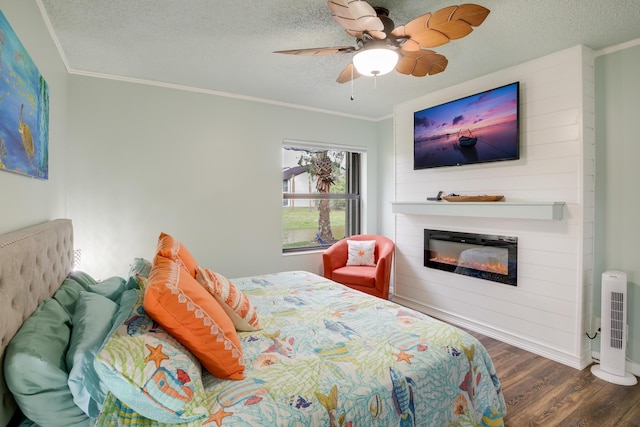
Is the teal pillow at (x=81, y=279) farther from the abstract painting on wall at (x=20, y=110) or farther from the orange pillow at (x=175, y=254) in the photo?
the abstract painting on wall at (x=20, y=110)

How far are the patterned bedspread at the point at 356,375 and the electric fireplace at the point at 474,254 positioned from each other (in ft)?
5.13

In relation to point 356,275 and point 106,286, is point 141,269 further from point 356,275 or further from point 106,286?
point 356,275

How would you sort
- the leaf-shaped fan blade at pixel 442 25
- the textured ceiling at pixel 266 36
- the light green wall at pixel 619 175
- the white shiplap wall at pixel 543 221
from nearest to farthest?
the leaf-shaped fan blade at pixel 442 25 < the textured ceiling at pixel 266 36 < the light green wall at pixel 619 175 < the white shiplap wall at pixel 543 221

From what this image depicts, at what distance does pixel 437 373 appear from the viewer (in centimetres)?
150

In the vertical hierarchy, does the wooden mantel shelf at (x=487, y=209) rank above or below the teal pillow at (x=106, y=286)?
above

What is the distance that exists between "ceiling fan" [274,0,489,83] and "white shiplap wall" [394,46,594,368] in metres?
1.25

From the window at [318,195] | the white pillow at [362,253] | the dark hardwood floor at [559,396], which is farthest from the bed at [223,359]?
the window at [318,195]

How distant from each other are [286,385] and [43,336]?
35.6 inches

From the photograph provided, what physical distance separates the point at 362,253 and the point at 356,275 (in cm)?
44

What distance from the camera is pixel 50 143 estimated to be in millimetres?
2322

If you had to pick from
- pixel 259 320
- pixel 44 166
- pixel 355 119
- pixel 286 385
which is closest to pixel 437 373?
pixel 286 385

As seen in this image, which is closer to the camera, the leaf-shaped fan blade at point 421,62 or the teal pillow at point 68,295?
the teal pillow at point 68,295

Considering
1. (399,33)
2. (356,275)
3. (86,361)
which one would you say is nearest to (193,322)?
(86,361)

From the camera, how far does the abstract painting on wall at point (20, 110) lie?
1.35 metres
